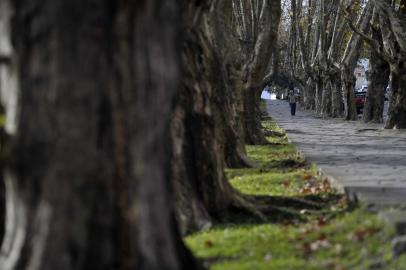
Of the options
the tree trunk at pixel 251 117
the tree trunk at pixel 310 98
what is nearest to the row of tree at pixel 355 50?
the tree trunk at pixel 310 98

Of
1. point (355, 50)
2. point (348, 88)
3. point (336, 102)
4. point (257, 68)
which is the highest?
point (355, 50)

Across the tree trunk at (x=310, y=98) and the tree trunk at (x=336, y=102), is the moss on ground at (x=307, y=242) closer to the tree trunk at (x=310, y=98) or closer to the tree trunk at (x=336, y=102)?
the tree trunk at (x=336, y=102)

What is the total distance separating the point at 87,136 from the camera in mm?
5062

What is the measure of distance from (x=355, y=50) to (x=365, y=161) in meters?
24.0

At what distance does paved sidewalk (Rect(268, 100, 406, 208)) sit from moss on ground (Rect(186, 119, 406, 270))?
1.09 feet

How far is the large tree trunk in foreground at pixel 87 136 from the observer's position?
502 cm

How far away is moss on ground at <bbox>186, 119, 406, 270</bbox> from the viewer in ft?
22.7

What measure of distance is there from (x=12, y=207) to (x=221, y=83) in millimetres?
7961

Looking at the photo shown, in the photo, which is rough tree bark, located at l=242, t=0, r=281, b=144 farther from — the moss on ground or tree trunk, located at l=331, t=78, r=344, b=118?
tree trunk, located at l=331, t=78, r=344, b=118

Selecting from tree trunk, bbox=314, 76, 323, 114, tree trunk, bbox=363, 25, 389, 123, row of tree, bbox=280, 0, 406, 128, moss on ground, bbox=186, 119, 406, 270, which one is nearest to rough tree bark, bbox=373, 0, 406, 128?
row of tree, bbox=280, 0, 406, 128

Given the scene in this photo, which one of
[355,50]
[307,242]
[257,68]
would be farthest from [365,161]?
[355,50]

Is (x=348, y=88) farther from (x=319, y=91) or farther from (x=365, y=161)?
(x=365, y=161)

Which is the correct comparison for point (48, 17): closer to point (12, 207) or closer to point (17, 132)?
point (17, 132)

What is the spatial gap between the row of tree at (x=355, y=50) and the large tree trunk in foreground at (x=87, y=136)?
20.1m
